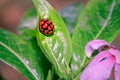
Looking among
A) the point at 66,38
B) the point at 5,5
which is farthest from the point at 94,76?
the point at 5,5

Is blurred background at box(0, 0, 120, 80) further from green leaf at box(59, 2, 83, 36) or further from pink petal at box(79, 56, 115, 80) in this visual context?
pink petal at box(79, 56, 115, 80)

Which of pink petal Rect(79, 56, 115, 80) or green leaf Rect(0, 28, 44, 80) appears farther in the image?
green leaf Rect(0, 28, 44, 80)

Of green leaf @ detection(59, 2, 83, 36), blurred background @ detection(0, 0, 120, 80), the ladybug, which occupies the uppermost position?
the ladybug

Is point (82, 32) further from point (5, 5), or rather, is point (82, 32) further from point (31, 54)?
point (5, 5)

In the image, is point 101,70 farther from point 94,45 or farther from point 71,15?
point 71,15

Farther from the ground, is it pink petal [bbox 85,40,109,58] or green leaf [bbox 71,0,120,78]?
pink petal [bbox 85,40,109,58]

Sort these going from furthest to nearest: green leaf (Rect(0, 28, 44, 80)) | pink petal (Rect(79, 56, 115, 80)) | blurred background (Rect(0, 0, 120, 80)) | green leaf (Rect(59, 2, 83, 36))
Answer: blurred background (Rect(0, 0, 120, 80)), green leaf (Rect(59, 2, 83, 36)), green leaf (Rect(0, 28, 44, 80)), pink petal (Rect(79, 56, 115, 80))

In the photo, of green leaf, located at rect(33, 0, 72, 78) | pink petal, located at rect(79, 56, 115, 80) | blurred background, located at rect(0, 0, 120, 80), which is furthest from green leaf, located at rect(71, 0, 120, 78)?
blurred background, located at rect(0, 0, 120, 80)
